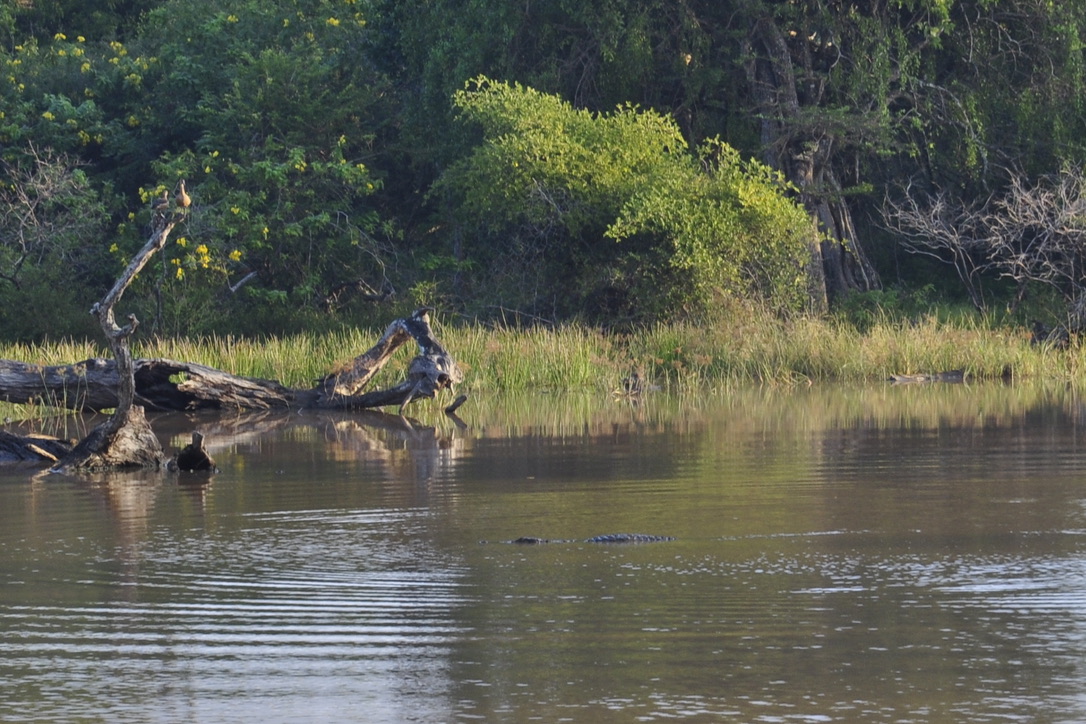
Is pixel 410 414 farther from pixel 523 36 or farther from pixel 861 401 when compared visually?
pixel 523 36

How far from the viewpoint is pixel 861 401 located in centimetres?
1958

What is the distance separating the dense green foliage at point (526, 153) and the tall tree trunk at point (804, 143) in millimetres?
60

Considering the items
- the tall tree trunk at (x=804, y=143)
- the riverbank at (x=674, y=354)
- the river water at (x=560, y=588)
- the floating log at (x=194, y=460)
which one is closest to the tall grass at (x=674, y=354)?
the riverbank at (x=674, y=354)

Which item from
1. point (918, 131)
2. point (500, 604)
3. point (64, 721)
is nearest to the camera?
point (64, 721)

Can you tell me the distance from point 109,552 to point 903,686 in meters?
4.72

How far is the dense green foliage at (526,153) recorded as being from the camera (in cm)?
2689

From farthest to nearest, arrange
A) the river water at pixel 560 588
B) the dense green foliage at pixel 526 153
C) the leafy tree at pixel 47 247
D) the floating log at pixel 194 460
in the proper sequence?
the leafy tree at pixel 47 247, the dense green foliage at pixel 526 153, the floating log at pixel 194 460, the river water at pixel 560 588

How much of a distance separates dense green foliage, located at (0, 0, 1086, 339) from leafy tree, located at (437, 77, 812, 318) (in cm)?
5

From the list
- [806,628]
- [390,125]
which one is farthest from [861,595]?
[390,125]

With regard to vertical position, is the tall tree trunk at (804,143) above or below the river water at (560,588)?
above

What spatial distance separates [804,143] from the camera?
2942 centimetres

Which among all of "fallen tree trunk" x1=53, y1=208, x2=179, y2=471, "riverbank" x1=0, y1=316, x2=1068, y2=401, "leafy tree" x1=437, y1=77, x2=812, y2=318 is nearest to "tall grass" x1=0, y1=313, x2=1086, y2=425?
"riverbank" x1=0, y1=316, x2=1068, y2=401

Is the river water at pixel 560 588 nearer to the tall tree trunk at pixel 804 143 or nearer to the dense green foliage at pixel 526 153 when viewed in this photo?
the dense green foliage at pixel 526 153

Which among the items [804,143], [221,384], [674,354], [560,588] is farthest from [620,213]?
[560,588]
